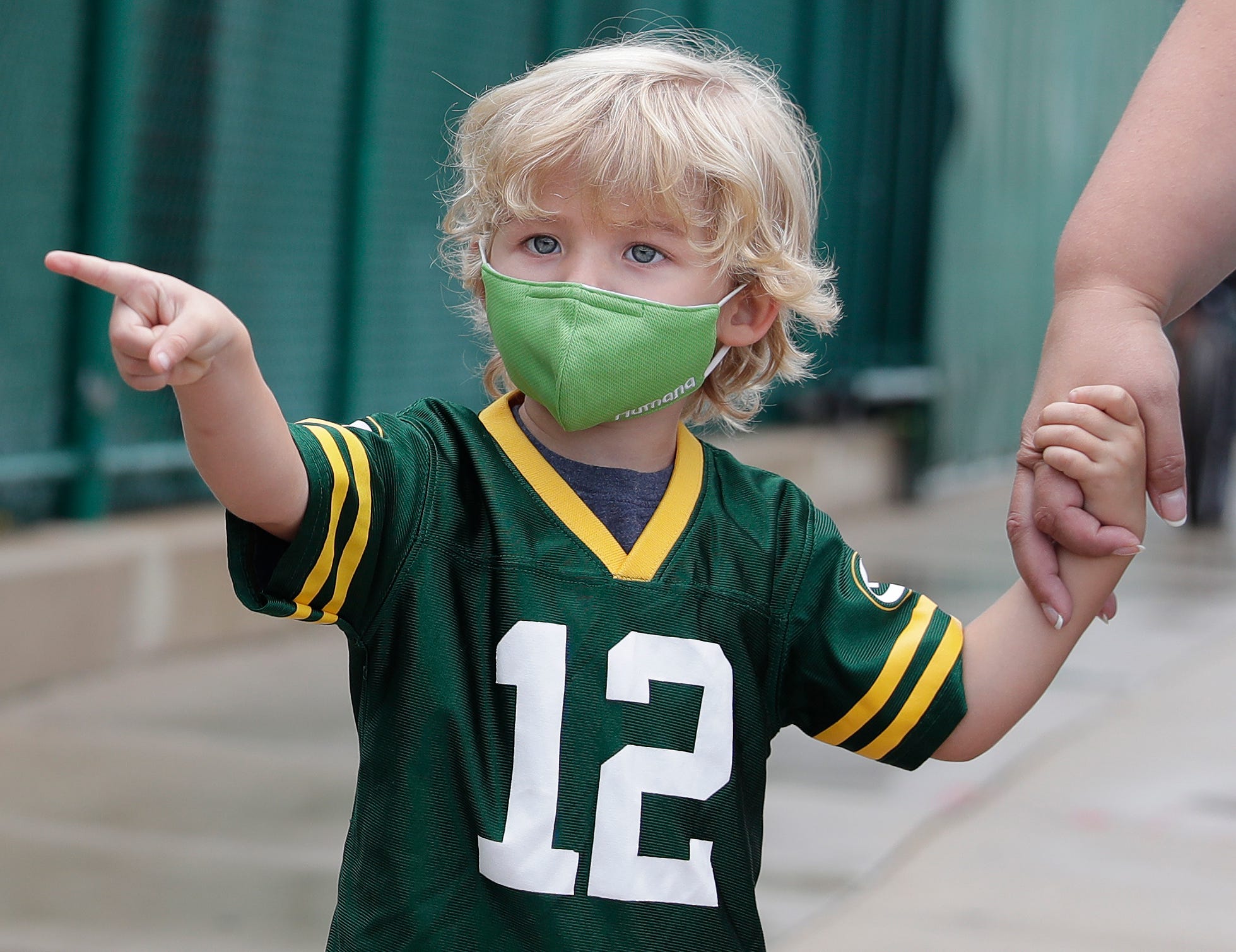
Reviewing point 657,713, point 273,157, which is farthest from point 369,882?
point 273,157

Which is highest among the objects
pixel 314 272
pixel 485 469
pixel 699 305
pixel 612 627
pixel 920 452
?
pixel 699 305

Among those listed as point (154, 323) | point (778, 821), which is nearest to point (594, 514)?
point (154, 323)

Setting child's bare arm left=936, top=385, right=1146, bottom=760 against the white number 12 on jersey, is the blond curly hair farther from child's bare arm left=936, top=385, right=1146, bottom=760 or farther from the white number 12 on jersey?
the white number 12 on jersey

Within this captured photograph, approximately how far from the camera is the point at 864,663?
192 centimetres

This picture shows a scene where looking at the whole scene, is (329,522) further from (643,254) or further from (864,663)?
(864,663)

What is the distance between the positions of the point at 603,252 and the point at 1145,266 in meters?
0.70

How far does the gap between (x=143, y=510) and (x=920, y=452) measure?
667cm

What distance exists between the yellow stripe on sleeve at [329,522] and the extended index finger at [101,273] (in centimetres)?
31

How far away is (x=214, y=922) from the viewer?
3.43m

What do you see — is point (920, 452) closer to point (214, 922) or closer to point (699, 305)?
point (214, 922)

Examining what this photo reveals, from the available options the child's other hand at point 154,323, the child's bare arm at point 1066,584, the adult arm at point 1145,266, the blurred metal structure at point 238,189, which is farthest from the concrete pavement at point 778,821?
the child's other hand at point 154,323

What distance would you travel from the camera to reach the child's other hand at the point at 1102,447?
1928 millimetres

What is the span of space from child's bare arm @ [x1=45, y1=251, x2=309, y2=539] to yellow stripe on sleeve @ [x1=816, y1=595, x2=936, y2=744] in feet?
2.26

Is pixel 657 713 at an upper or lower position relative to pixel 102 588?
upper
